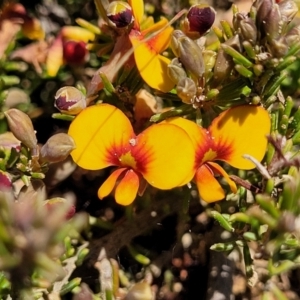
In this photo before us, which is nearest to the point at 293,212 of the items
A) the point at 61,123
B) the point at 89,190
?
the point at 89,190

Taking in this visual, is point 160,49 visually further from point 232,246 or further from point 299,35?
point 232,246

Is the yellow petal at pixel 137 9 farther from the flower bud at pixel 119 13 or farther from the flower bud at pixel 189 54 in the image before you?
the flower bud at pixel 189 54

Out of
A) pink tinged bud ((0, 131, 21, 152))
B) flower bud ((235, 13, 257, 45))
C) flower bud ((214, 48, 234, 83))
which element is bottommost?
pink tinged bud ((0, 131, 21, 152))

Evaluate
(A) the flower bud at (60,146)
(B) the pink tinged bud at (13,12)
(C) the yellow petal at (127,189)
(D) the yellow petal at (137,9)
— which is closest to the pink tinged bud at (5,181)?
(A) the flower bud at (60,146)

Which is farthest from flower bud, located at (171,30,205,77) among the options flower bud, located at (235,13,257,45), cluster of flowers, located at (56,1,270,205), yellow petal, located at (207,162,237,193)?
yellow petal, located at (207,162,237,193)

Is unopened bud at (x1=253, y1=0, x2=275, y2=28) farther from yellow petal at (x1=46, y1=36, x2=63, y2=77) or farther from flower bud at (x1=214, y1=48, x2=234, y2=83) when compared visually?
yellow petal at (x1=46, y1=36, x2=63, y2=77)

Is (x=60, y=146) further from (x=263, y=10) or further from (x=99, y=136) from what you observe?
(x=263, y=10)
